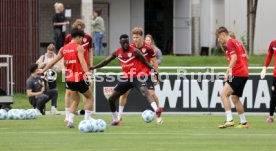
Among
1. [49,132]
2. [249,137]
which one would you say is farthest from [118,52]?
[249,137]

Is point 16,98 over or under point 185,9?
under

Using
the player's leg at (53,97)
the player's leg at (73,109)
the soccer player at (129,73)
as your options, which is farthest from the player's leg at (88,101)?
the player's leg at (53,97)

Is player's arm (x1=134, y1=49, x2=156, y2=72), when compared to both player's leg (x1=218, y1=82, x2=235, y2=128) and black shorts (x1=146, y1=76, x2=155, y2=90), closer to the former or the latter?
black shorts (x1=146, y1=76, x2=155, y2=90)

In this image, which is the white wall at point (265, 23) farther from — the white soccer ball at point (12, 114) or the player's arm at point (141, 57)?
the player's arm at point (141, 57)

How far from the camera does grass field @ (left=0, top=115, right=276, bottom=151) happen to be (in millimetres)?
16375

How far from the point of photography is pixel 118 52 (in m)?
22.5

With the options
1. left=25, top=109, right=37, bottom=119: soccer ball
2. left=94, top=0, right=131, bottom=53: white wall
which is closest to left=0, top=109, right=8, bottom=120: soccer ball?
left=25, top=109, right=37, bottom=119: soccer ball

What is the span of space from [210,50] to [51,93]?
17149 millimetres

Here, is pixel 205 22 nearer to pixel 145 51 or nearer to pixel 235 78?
pixel 145 51

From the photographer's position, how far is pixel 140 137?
1852 cm

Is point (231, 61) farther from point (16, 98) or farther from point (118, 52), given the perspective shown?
point (16, 98)

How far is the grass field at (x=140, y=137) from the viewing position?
53.7 feet

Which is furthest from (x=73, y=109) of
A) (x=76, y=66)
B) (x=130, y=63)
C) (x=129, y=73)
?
(x=130, y=63)

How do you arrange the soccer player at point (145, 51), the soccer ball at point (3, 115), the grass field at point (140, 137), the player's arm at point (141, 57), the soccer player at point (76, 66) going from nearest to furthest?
the grass field at point (140, 137) < the soccer player at point (76, 66) < the player's arm at point (141, 57) < the soccer player at point (145, 51) < the soccer ball at point (3, 115)
